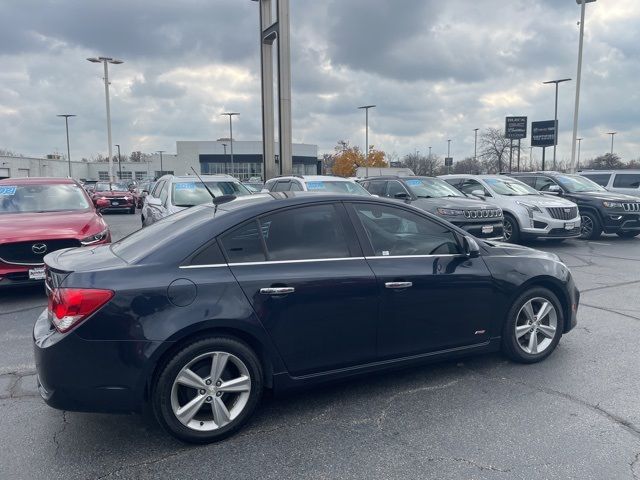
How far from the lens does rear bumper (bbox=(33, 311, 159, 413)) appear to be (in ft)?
10.1

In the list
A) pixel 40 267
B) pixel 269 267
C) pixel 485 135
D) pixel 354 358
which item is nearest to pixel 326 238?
pixel 269 267

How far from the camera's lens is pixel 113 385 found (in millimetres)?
3119

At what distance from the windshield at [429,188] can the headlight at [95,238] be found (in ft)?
22.5

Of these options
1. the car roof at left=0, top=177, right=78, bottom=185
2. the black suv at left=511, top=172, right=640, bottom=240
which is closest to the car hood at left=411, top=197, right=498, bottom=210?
the black suv at left=511, top=172, right=640, bottom=240

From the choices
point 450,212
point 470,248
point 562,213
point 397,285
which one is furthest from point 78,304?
point 562,213

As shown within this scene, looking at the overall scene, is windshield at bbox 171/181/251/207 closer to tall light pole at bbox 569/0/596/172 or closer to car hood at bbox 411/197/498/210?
car hood at bbox 411/197/498/210

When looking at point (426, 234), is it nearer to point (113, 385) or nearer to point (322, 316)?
point (322, 316)

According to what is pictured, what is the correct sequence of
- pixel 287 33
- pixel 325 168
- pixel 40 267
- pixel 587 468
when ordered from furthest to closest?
pixel 325 168
pixel 287 33
pixel 40 267
pixel 587 468

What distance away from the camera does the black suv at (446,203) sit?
1056 cm

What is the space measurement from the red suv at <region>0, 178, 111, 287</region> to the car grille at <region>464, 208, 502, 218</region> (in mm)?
6958

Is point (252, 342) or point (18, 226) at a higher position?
point (18, 226)

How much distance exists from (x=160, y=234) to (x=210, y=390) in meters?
1.21

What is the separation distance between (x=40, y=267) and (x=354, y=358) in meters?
4.91

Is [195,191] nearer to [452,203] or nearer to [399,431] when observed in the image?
[452,203]
